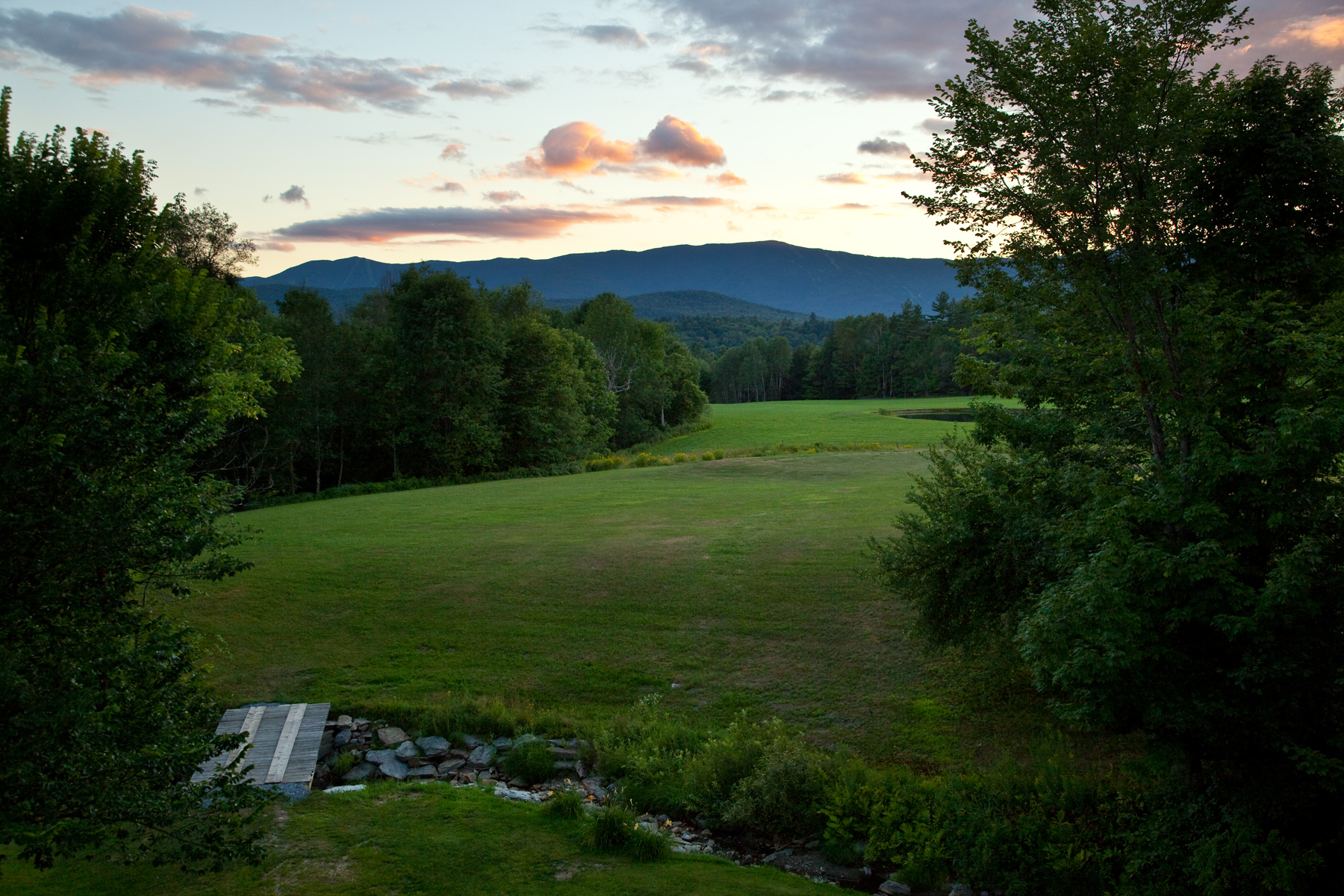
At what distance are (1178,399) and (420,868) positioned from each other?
11.1 metres

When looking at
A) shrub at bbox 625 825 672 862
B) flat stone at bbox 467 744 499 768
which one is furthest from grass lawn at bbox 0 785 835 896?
flat stone at bbox 467 744 499 768

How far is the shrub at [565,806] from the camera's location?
437 inches

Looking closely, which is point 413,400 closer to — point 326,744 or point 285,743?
point 326,744

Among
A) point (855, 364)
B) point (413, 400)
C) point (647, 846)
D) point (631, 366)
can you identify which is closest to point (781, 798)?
point (647, 846)

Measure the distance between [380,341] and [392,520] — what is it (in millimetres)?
26461

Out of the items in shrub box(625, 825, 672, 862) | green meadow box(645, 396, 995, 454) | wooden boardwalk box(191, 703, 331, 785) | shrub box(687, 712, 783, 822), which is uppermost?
green meadow box(645, 396, 995, 454)

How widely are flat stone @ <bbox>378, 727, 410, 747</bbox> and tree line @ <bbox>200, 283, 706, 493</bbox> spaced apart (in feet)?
116

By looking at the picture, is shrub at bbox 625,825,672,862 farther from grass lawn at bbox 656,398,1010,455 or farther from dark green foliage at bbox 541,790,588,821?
grass lawn at bbox 656,398,1010,455

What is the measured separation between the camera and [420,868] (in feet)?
31.0

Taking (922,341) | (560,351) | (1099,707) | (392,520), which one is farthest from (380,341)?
(922,341)

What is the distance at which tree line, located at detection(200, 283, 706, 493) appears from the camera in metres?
49.9

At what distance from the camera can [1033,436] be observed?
13.1m

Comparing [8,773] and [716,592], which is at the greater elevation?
[8,773]

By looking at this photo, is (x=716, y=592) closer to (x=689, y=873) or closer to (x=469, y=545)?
(x=469, y=545)
